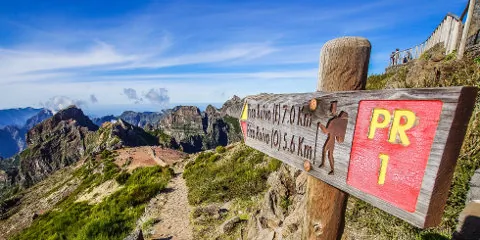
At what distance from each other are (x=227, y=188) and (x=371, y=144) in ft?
38.9

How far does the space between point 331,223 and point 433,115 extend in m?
1.20

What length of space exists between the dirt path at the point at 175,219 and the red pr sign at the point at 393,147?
30.6ft

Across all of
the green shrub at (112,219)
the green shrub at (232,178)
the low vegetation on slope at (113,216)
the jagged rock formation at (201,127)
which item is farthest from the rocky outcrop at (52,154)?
the green shrub at (232,178)

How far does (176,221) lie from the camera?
1124cm

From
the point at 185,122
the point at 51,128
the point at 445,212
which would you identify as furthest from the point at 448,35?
Answer: the point at 185,122

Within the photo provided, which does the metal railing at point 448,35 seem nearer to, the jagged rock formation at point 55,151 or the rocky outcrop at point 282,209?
the rocky outcrop at point 282,209

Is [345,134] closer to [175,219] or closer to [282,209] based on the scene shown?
[282,209]

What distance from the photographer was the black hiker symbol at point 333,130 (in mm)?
1705

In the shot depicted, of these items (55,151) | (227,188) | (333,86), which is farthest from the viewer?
(55,151)

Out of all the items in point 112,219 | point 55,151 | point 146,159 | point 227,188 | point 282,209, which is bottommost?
point 55,151

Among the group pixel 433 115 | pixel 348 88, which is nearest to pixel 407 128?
pixel 433 115

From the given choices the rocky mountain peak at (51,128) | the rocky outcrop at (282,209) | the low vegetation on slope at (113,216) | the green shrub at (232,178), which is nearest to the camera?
the rocky outcrop at (282,209)

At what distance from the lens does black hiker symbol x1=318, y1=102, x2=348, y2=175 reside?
1705 mm

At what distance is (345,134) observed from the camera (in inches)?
66.1
